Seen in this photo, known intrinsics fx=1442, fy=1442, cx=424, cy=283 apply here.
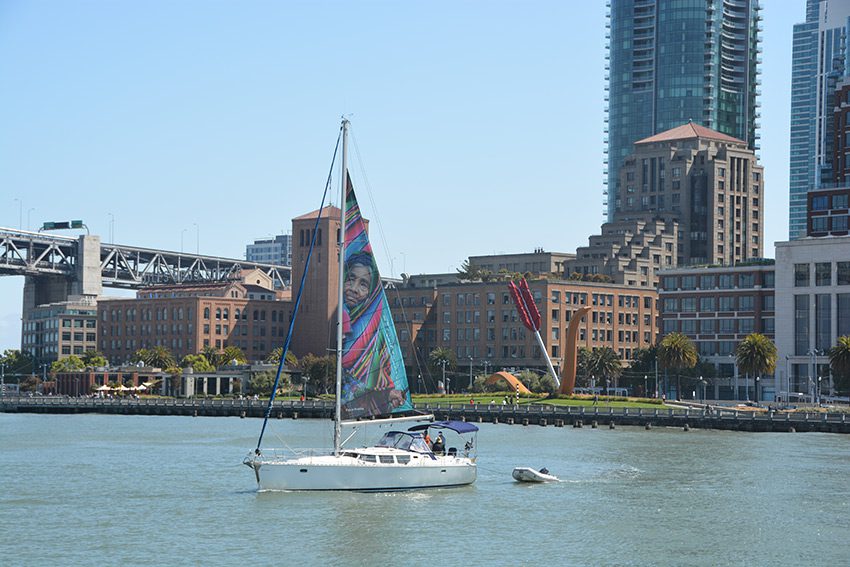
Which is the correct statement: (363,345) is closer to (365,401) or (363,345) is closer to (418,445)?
(365,401)

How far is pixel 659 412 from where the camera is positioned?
6732 inches

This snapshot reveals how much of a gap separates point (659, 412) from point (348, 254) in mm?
89689

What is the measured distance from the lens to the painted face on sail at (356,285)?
292 ft

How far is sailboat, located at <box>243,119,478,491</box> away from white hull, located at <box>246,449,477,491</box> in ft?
0.19

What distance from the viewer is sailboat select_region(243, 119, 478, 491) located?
281ft

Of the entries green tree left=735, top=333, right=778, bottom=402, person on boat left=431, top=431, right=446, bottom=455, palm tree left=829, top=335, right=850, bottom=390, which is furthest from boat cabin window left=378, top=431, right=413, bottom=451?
green tree left=735, top=333, right=778, bottom=402

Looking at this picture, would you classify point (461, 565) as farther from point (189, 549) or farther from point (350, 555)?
point (189, 549)

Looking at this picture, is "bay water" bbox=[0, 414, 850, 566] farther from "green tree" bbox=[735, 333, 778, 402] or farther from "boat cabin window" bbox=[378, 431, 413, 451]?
"green tree" bbox=[735, 333, 778, 402]

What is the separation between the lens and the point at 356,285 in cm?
8912

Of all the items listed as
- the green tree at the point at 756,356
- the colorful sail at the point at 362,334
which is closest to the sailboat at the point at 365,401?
the colorful sail at the point at 362,334

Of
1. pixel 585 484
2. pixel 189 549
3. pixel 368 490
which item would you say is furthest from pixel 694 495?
pixel 189 549

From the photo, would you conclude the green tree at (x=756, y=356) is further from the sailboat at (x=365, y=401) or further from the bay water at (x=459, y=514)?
the sailboat at (x=365, y=401)

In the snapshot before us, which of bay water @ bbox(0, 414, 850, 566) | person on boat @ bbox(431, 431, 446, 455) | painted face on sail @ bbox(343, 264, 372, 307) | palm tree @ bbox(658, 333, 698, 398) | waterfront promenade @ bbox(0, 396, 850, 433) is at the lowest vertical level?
bay water @ bbox(0, 414, 850, 566)

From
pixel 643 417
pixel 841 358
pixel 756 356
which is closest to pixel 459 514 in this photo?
pixel 643 417
